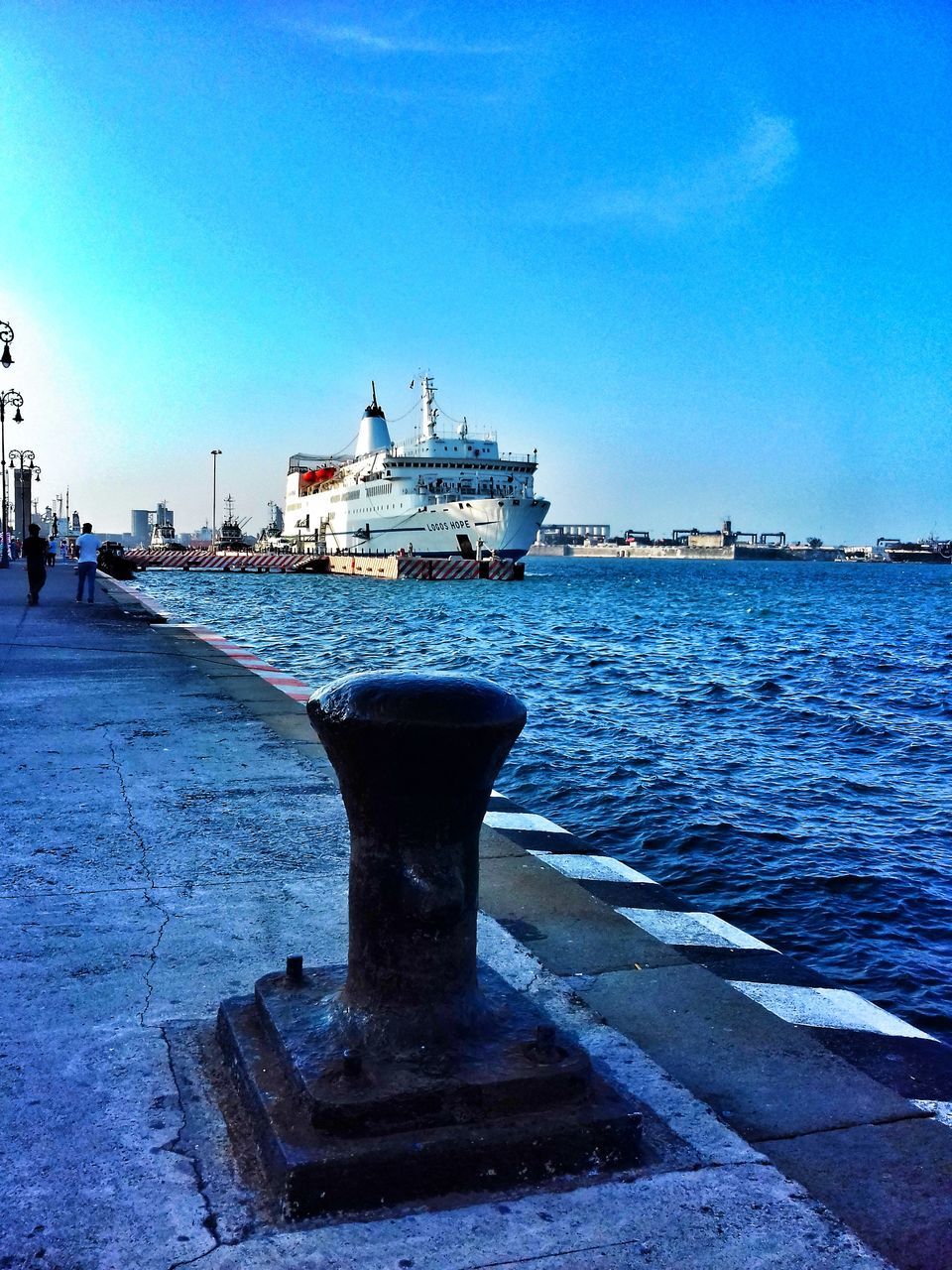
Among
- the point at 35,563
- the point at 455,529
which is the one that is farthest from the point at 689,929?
the point at 455,529

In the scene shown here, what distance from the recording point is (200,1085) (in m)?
2.51

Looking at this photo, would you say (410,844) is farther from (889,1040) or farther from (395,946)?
(889,1040)

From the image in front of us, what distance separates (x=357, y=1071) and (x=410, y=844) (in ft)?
1.74

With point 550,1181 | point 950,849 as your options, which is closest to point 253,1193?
point 550,1181

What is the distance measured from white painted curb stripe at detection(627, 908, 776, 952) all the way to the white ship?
6239 cm

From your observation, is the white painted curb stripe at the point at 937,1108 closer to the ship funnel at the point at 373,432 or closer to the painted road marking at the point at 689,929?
the painted road marking at the point at 689,929

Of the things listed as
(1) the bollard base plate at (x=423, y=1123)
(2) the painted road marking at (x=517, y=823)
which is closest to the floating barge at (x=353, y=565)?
(2) the painted road marking at (x=517, y=823)

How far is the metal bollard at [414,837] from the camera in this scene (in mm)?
2414

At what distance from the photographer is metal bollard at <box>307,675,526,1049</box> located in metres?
2.41

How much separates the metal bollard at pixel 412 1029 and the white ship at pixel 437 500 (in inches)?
2519

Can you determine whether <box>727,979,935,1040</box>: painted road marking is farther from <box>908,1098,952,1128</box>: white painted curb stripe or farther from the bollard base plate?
the bollard base plate

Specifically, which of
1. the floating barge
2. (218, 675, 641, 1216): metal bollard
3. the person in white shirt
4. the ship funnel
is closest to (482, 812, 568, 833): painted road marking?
(218, 675, 641, 1216): metal bollard

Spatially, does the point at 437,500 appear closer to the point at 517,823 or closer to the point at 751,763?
the point at 751,763

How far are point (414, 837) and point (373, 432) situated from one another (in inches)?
3552
